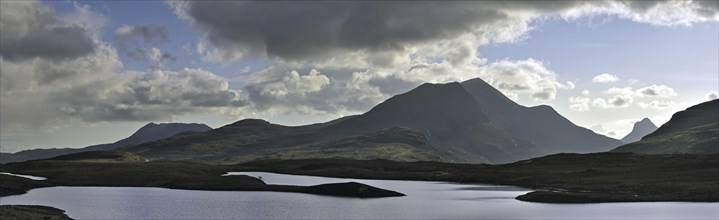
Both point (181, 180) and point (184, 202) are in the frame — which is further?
point (181, 180)

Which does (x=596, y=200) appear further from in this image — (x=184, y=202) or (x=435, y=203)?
(x=184, y=202)

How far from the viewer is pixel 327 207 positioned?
10362cm

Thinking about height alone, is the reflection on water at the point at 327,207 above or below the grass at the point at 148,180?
below

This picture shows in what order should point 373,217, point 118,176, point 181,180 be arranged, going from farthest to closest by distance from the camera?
point 118,176
point 181,180
point 373,217

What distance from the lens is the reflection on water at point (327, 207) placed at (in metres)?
89.6

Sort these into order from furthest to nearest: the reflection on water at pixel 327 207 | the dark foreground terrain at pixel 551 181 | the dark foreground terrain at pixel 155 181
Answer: the dark foreground terrain at pixel 155 181, the dark foreground terrain at pixel 551 181, the reflection on water at pixel 327 207

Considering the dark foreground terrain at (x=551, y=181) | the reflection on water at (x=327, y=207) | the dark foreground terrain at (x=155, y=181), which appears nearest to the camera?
the reflection on water at (x=327, y=207)

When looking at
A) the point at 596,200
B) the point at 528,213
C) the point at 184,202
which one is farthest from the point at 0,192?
the point at 596,200

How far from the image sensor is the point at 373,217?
Result: 88.4 metres

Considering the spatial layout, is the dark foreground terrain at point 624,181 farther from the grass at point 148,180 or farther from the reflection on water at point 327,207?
the grass at point 148,180

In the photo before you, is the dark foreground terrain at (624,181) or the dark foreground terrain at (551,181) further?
the dark foreground terrain at (551,181)

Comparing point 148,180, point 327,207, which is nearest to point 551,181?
point 327,207

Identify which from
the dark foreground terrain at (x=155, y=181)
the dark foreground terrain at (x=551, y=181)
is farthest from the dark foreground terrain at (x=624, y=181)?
the dark foreground terrain at (x=155, y=181)

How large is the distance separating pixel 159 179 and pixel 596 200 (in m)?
108
